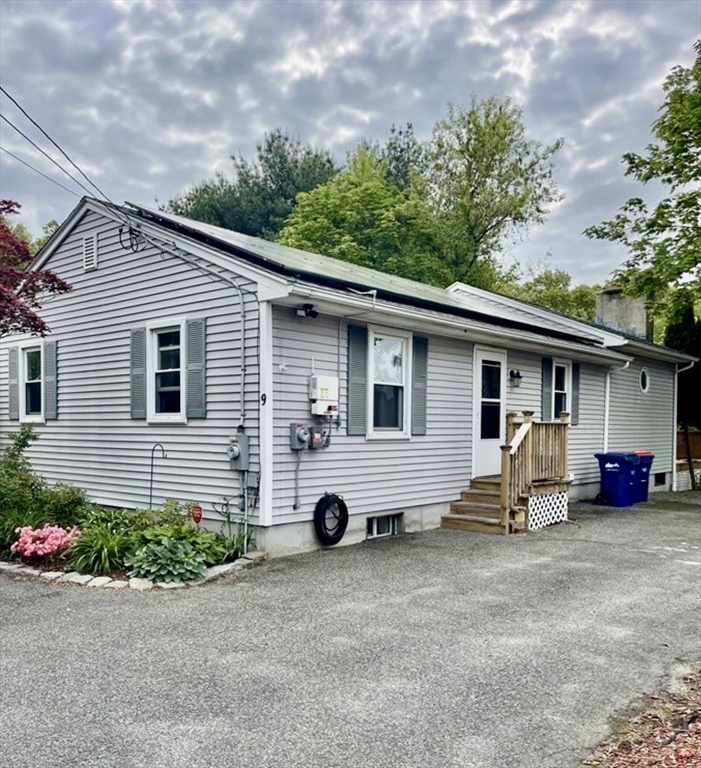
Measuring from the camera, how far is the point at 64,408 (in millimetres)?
9242

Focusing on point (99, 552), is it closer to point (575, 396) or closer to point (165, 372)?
point (165, 372)

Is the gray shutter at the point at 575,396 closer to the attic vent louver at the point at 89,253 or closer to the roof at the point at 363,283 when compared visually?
the roof at the point at 363,283

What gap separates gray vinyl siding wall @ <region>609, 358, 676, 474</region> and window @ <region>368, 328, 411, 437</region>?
21.5 feet

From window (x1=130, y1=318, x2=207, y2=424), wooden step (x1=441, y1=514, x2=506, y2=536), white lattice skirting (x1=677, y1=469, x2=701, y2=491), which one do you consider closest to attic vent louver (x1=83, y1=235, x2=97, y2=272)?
window (x1=130, y1=318, x2=207, y2=424)

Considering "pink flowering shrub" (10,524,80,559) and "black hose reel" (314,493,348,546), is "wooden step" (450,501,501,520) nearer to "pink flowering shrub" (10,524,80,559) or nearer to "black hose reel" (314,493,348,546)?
"black hose reel" (314,493,348,546)

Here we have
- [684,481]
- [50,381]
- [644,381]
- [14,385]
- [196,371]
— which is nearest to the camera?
[196,371]

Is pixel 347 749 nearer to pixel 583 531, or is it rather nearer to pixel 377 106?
pixel 583 531

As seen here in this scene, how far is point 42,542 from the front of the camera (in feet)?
21.3

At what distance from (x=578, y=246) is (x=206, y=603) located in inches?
1096

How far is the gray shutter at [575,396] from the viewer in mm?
11578

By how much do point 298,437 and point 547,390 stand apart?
226 inches

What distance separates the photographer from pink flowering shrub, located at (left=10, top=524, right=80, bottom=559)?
21.0 ft

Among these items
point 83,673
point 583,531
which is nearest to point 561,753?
point 83,673

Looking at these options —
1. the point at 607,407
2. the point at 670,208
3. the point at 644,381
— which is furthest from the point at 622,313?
the point at 607,407
